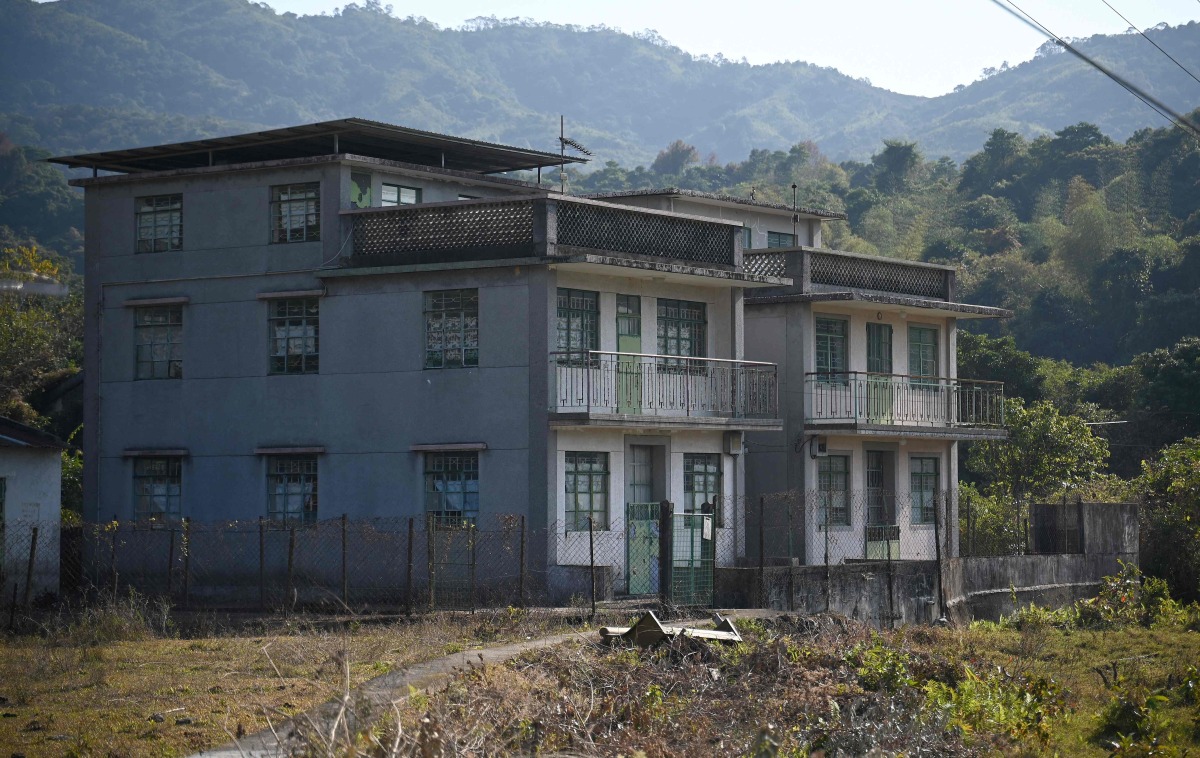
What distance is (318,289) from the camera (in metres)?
27.3

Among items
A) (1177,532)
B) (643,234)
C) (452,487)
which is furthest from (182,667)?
(1177,532)

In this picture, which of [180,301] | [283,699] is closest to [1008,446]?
[180,301]

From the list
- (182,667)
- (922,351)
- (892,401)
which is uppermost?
(922,351)

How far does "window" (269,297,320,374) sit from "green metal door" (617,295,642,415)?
17.4 ft

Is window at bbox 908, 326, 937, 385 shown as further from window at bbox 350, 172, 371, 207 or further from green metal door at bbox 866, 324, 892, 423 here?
window at bbox 350, 172, 371, 207

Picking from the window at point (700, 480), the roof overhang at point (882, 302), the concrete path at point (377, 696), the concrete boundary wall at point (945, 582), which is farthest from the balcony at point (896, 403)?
the concrete path at point (377, 696)

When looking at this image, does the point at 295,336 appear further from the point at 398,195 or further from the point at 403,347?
the point at 398,195

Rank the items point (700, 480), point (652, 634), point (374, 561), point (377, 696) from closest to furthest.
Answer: point (377, 696)
point (652, 634)
point (374, 561)
point (700, 480)

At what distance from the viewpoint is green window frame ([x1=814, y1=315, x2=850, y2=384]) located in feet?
105

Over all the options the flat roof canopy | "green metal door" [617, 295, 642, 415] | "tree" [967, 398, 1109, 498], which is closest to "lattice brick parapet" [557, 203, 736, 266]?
"green metal door" [617, 295, 642, 415]

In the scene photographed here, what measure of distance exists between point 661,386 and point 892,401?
23.3 feet

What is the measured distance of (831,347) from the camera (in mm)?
32250

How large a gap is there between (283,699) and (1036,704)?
25.2 ft

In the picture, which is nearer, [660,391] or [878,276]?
[660,391]
